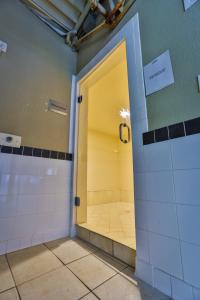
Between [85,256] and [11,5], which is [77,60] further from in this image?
[85,256]

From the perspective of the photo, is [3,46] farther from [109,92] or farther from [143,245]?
[143,245]

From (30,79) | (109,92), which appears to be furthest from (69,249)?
(109,92)

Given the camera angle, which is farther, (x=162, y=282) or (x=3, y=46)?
(x=3, y=46)

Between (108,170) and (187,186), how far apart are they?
291cm

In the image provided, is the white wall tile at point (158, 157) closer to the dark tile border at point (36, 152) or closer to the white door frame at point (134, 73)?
the white door frame at point (134, 73)

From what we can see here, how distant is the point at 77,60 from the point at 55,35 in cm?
36

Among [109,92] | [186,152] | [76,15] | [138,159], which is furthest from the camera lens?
[109,92]

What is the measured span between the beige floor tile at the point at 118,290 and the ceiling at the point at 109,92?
180 centimetres

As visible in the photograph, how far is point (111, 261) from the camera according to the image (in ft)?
3.33

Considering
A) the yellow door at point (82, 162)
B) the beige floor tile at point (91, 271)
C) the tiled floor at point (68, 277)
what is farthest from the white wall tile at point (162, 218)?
the yellow door at point (82, 162)

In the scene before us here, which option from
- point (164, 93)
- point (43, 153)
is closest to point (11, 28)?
point (43, 153)

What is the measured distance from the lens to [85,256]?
1.08 metres

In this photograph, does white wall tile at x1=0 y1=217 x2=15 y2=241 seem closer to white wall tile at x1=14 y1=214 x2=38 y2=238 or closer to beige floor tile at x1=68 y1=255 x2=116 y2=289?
white wall tile at x1=14 y1=214 x2=38 y2=238

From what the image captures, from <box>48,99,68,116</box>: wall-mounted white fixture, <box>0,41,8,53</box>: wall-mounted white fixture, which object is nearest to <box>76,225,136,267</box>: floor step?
<box>48,99,68,116</box>: wall-mounted white fixture
